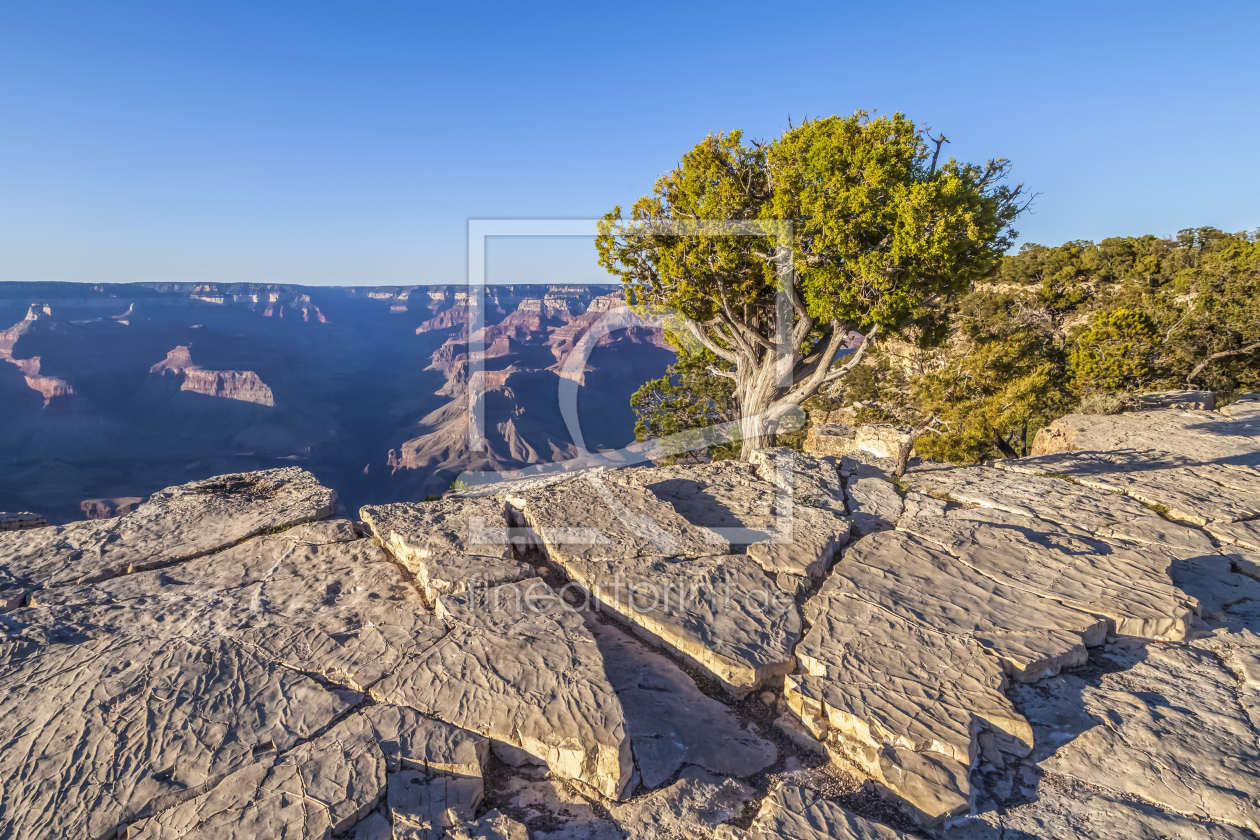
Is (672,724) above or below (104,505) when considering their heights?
above

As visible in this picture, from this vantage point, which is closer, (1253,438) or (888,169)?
(888,169)

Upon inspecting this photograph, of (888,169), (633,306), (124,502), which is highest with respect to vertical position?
(888,169)

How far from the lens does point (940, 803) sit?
2.29m

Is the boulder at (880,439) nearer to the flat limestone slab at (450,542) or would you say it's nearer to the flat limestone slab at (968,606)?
the flat limestone slab at (968,606)

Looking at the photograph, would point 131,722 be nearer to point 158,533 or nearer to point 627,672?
point 627,672

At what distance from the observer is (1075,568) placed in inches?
160

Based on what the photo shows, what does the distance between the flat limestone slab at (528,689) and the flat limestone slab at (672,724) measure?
0.17 metres

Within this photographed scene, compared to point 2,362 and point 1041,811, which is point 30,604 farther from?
point 2,362

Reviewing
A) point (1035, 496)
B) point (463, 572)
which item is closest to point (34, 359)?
point (463, 572)

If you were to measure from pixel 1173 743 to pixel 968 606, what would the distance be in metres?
1.10

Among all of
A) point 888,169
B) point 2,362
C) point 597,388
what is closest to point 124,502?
point 2,362

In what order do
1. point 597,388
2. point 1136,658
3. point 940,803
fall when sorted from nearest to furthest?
point 940,803 → point 1136,658 → point 597,388

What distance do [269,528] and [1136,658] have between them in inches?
250

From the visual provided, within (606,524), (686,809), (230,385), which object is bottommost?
(230,385)
